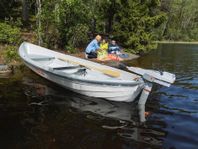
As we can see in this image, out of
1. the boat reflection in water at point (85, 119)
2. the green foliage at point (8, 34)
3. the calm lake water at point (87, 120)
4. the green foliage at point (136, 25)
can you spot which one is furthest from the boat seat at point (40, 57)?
the green foliage at point (136, 25)

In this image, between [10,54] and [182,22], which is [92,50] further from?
[182,22]

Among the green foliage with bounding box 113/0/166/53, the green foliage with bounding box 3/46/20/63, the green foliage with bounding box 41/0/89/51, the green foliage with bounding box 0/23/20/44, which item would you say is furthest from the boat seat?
the green foliage with bounding box 113/0/166/53

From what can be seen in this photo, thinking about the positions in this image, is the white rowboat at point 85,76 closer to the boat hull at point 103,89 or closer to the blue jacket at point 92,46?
the boat hull at point 103,89

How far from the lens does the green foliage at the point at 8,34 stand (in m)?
19.3

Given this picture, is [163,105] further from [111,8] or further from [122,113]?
[111,8]

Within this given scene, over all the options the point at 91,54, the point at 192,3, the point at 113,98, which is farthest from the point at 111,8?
the point at 192,3

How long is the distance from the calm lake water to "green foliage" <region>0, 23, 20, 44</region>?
588cm

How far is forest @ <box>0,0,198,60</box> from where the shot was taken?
68.2 ft

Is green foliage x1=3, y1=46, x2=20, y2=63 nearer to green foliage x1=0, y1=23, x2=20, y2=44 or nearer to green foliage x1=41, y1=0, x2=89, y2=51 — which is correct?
green foliage x1=0, y1=23, x2=20, y2=44

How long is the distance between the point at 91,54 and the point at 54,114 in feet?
23.5

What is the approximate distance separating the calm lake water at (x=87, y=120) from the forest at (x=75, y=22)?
6838mm

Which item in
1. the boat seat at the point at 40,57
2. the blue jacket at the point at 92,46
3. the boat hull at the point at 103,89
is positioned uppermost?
the blue jacket at the point at 92,46

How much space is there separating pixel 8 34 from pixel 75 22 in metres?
4.89

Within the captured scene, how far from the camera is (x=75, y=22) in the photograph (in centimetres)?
2209
